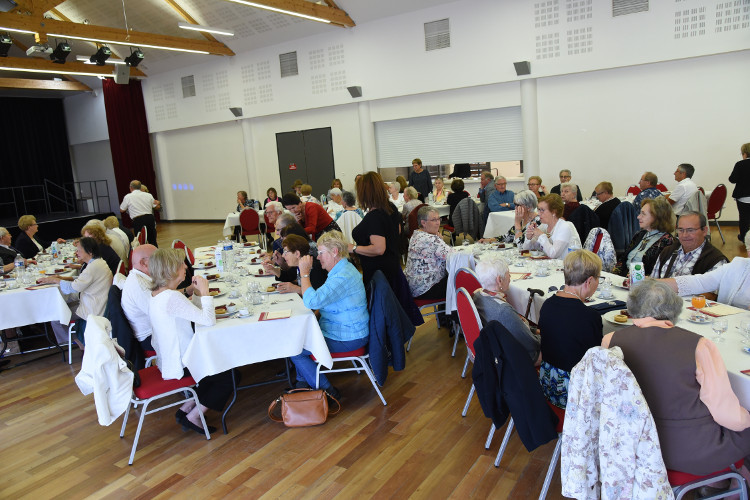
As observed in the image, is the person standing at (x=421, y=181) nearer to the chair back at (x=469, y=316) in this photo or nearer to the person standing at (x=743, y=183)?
the person standing at (x=743, y=183)

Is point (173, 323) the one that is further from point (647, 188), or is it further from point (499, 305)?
point (647, 188)

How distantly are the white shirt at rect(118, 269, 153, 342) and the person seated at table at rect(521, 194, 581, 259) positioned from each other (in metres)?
3.24

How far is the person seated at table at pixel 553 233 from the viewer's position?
4688mm

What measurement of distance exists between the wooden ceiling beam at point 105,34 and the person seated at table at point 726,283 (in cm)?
1033

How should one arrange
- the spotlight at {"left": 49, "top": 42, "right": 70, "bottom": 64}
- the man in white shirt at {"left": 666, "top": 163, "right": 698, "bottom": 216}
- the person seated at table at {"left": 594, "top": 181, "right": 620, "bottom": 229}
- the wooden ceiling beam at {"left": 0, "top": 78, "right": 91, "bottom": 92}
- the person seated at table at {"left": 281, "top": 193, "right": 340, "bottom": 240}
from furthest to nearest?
the wooden ceiling beam at {"left": 0, "top": 78, "right": 91, "bottom": 92} → the spotlight at {"left": 49, "top": 42, "right": 70, "bottom": 64} → the man in white shirt at {"left": 666, "top": 163, "right": 698, "bottom": 216} → the person seated at table at {"left": 281, "top": 193, "right": 340, "bottom": 240} → the person seated at table at {"left": 594, "top": 181, "right": 620, "bottom": 229}

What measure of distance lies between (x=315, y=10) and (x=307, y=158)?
4.03m

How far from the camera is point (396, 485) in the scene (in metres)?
3.00

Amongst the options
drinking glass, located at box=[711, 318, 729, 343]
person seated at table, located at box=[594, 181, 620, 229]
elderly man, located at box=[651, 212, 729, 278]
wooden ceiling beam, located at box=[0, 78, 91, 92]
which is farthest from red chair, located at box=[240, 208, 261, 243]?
wooden ceiling beam, located at box=[0, 78, 91, 92]

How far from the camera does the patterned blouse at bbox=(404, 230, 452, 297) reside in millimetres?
4793

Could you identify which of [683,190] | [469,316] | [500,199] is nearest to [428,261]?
[469,316]

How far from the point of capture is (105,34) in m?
10.9

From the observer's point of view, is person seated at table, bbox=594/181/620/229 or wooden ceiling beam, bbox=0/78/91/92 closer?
person seated at table, bbox=594/181/620/229

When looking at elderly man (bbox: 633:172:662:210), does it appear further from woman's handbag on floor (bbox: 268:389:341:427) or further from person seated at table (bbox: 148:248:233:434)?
person seated at table (bbox: 148:248:233:434)

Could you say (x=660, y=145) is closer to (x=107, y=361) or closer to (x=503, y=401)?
(x=503, y=401)
